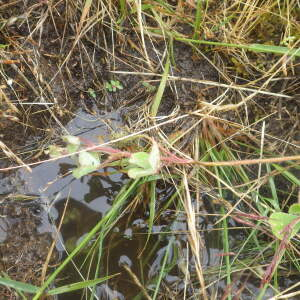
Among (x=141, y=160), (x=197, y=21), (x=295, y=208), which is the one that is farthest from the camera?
(x=197, y=21)

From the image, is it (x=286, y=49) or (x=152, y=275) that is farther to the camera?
(x=152, y=275)

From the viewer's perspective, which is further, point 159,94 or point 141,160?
point 159,94

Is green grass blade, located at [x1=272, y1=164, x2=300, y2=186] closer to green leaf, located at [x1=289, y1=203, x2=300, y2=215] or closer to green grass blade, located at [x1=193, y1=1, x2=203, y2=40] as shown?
green leaf, located at [x1=289, y1=203, x2=300, y2=215]

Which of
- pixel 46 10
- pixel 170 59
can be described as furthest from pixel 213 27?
pixel 46 10

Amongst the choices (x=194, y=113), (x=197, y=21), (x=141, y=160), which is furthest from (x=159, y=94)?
(x=141, y=160)

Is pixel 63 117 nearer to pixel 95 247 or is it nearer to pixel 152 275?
pixel 95 247

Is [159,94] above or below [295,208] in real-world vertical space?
above

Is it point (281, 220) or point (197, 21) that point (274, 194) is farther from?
point (197, 21)

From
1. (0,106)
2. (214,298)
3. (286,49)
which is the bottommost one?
(214,298)

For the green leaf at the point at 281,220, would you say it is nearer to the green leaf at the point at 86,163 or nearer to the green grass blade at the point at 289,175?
the green grass blade at the point at 289,175
